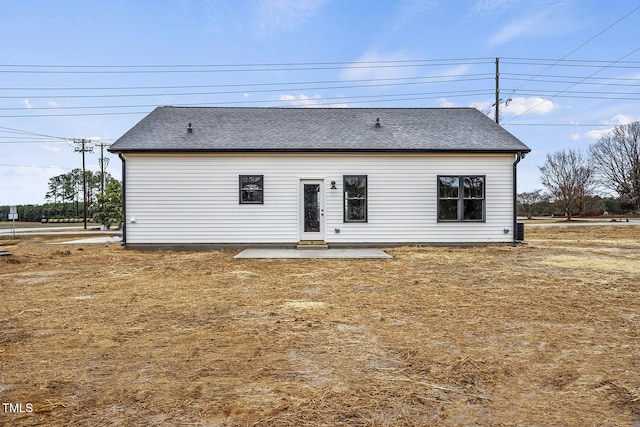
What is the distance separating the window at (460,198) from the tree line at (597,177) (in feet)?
96.3

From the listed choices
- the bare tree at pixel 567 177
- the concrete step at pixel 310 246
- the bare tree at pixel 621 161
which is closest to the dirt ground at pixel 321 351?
the concrete step at pixel 310 246

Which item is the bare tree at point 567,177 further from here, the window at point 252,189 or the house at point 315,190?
the window at point 252,189

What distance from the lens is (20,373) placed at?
10.0 feet

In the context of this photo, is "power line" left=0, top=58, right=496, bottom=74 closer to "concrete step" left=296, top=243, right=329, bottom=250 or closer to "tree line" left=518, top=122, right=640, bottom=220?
"concrete step" left=296, top=243, right=329, bottom=250

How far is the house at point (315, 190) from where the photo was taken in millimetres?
12523

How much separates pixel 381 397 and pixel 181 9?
708 inches

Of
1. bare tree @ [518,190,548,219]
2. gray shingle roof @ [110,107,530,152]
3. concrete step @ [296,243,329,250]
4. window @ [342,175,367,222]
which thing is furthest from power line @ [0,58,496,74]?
bare tree @ [518,190,548,219]

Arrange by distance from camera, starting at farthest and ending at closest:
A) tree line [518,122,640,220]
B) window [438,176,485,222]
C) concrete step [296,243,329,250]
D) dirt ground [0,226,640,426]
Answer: tree line [518,122,640,220], window [438,176,485,222], concrete step [296,243,329,250], dirt ground [0,226,640,426]

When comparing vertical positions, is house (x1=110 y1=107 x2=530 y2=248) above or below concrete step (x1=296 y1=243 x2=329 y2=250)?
above

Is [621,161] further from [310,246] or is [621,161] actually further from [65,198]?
[65,198]

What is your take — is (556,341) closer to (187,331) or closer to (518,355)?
(518,355)

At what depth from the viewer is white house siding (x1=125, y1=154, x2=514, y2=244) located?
12.5 metres

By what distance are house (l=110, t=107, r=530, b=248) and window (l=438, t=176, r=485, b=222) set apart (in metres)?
0.04

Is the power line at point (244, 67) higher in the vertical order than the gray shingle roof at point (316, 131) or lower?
higher
